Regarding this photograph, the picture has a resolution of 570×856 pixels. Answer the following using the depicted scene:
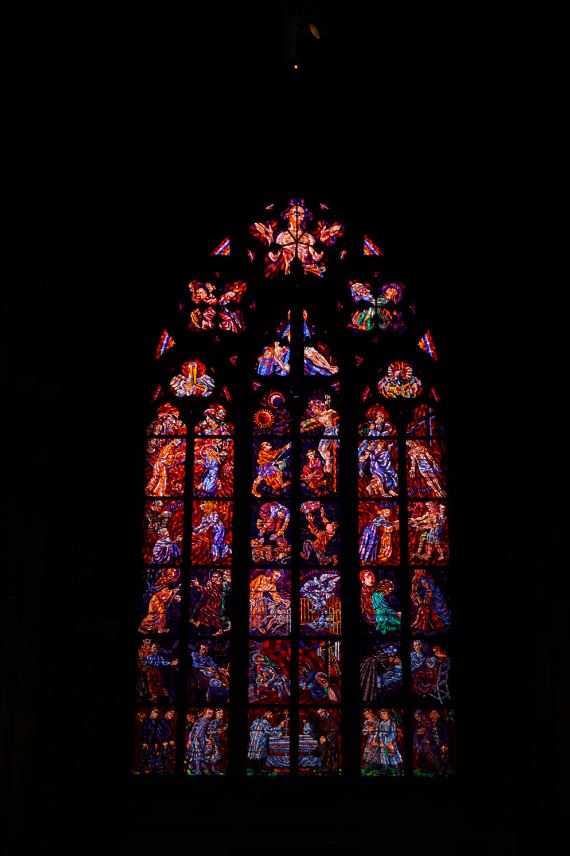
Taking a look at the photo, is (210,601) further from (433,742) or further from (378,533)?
(433,742)

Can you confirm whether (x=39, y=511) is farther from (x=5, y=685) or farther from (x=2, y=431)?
(x=5, y=685)

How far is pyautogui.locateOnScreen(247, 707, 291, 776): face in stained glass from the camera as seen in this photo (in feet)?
21.7

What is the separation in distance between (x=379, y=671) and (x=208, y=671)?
3.25ft

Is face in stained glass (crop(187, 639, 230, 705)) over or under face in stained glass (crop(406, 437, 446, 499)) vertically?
under

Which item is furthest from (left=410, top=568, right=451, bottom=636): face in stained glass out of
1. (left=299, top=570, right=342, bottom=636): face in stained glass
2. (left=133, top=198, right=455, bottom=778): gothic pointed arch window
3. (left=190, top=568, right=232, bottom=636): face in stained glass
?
(left=190, top=568, right=232, bottom=636): face in stained glass

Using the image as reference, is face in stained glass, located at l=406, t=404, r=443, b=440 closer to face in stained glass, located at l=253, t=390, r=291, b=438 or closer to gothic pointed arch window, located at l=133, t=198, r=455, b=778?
gothic pointed arch window, located at l=133, t=198, r=455, b=778

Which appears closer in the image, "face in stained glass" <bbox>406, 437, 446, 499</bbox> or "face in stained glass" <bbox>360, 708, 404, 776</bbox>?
"face in stained glass" <bbox>360, 708, 404, 776</bbox>

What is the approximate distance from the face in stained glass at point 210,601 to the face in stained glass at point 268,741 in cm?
53

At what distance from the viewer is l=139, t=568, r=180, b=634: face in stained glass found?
6855mm

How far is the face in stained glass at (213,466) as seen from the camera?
7078mm

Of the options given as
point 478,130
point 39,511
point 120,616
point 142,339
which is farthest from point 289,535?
point 478,130

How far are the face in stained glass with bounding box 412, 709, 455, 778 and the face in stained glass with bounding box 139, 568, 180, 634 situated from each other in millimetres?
1520

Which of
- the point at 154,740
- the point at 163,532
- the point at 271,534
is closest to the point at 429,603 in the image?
the point at 271,534

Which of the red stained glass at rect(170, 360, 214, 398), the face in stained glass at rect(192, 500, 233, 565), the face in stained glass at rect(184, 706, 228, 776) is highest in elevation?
the red stained glass at rect(170, 360, 214, 398)
